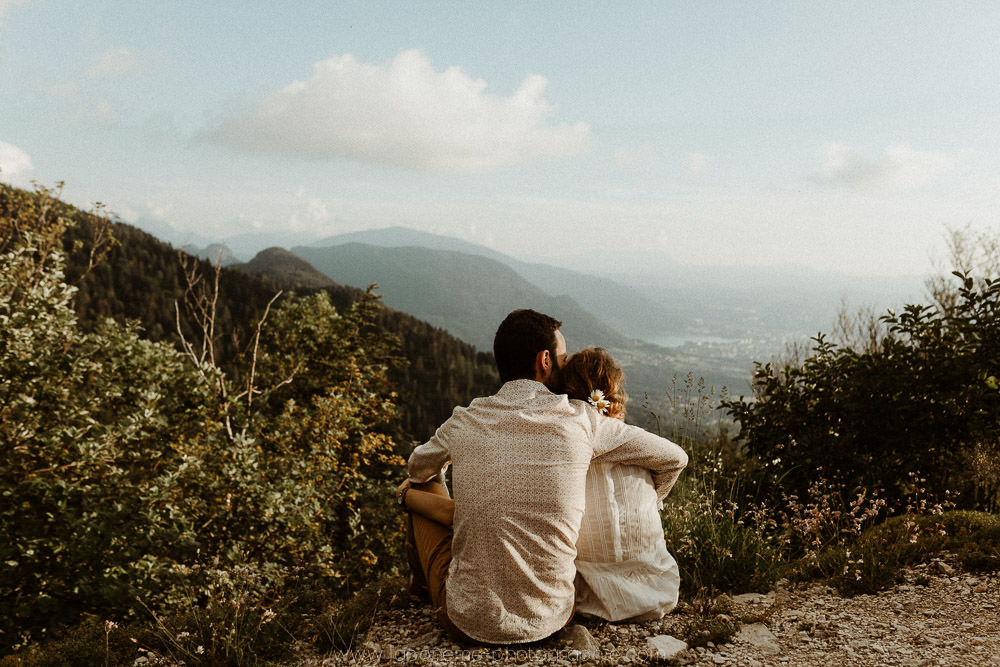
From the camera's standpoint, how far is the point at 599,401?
8.89 ft

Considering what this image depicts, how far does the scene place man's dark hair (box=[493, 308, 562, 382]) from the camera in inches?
102

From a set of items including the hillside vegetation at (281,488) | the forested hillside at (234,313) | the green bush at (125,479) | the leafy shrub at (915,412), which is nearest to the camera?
the hillside vegetation at (281,488)

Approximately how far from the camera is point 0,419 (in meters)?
6.27

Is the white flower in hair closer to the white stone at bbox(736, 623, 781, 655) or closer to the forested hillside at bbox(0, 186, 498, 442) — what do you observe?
the white stone at bbox(736, 623, 781, 655)

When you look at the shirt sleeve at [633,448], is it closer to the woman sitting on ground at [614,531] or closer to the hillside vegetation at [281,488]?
the woman sitting on ground at [614,531]

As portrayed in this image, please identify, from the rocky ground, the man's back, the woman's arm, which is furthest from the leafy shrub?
the woman's arm

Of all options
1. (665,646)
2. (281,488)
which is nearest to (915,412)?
(665,646)

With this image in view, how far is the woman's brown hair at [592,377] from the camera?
9.11 feet

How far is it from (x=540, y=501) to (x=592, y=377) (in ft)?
2.30

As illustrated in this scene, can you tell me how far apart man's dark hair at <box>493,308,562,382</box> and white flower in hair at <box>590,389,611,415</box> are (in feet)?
1.16

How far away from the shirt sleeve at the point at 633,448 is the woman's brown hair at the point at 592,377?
14 centimetres

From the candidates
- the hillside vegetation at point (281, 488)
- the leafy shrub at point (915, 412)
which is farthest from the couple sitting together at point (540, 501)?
the leafy shrub at point (915, 412)

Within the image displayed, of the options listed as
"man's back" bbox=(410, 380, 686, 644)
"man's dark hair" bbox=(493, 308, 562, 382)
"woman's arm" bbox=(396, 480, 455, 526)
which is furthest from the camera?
"woman's arm" bbox=(396, 480, 455, 526)

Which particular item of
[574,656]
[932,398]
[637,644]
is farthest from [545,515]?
[932,398]
